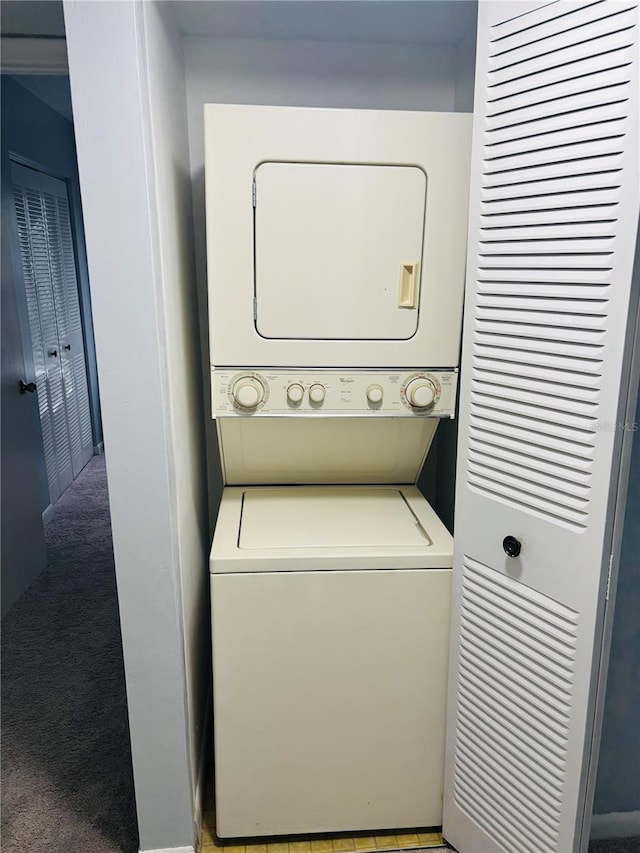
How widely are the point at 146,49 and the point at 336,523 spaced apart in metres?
1.18

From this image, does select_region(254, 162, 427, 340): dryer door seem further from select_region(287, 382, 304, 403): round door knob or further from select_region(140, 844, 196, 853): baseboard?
select_region(140, 844, 196, 853): baseboard

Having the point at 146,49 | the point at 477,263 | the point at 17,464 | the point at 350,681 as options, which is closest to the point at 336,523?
the point at 350,681


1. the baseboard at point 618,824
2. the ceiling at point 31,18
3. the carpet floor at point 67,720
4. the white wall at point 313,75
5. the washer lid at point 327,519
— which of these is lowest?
the carpet floor at point 67,720

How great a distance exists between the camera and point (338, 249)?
156 cm

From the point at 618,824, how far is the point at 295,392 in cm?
137

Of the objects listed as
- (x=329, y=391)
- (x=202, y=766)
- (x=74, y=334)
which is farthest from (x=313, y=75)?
(x=74, y=334)

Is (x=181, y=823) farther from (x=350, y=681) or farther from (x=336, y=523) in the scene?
(x=336, y=523)

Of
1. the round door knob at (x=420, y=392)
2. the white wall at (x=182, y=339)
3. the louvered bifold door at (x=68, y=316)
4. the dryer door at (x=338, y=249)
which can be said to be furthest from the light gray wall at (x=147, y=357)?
the louvered bifold door at (x=68, y=316)

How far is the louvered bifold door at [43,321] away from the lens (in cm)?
359

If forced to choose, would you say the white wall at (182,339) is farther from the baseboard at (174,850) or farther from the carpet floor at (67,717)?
the carpet floor at (67,717)

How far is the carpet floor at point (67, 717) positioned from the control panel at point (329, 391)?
1.23m

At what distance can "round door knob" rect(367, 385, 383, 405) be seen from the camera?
5.38ft

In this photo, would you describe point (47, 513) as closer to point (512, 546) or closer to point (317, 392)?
point (317, 392)

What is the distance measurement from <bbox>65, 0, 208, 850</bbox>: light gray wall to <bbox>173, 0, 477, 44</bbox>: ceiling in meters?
0.13
